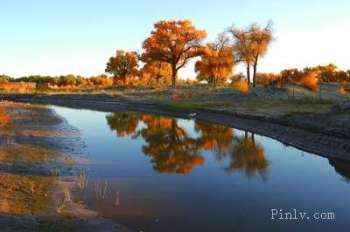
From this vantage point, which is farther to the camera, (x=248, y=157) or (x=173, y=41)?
(x=173, y=41)

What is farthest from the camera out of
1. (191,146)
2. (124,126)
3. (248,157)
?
(124,126)

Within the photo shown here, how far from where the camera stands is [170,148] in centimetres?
2864

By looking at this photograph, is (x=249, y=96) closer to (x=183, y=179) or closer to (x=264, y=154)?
(x=264, y=154)

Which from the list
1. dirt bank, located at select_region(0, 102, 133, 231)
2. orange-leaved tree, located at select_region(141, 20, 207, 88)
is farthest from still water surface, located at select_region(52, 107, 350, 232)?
orange-leaved tree, located at select_region(141, 20, 207, 88)

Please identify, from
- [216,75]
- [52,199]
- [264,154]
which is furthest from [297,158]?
[216,75]

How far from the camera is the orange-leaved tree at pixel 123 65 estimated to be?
11100 centimetres

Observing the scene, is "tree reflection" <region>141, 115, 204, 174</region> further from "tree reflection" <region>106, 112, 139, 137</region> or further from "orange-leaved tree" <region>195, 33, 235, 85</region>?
"orange-leaved tree" <region>195, 33, 235, 85</region>

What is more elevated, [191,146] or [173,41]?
[173,41]

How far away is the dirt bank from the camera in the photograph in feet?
38.1

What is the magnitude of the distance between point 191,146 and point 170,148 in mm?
1791

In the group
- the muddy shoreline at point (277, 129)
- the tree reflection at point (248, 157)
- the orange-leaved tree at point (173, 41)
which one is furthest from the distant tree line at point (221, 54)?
the tree reflection at point (248, 157)

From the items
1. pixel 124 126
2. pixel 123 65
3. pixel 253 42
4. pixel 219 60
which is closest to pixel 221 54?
pixel 219 60

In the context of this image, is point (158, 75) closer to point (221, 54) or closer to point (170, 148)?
point (221, 54)

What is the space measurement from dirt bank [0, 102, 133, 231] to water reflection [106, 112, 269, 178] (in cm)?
469
